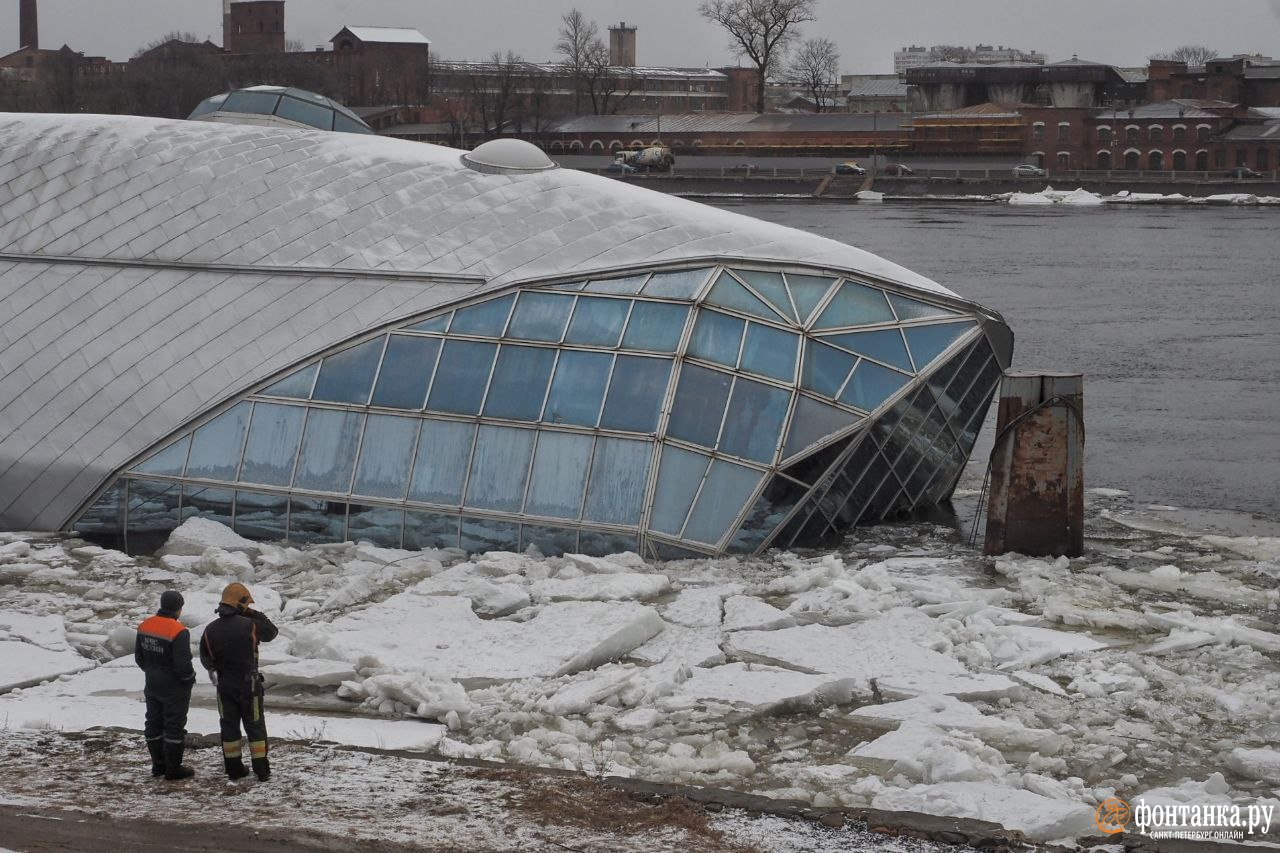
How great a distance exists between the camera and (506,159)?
3030 cm

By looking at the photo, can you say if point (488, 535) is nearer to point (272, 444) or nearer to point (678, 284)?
point (272, 444)

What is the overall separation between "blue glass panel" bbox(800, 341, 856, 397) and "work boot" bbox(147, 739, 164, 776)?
12.8 m

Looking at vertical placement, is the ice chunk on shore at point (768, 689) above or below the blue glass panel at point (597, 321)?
below

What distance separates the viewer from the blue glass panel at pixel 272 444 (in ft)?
85.1

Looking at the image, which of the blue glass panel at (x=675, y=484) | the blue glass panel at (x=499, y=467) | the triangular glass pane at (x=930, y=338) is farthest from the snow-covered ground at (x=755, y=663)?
the triangular glass pane at (x=930, y=338)

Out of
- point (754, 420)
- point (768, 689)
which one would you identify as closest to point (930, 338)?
point (754, 420)

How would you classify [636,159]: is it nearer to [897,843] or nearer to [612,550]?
[612,550]

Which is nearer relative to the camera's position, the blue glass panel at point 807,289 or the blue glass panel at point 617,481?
the blue glass panel at point 617,481

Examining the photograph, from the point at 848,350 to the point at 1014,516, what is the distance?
3.78m

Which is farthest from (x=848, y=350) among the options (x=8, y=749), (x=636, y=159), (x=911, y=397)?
(x=636, y=159)

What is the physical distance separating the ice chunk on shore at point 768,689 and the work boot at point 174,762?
595 cm

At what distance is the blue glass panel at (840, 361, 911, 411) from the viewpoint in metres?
25.8

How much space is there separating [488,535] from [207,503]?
15.6 feet

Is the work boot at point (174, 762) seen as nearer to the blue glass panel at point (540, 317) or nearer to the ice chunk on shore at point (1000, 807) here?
the ice chunk on shore at point (1000, 807)
